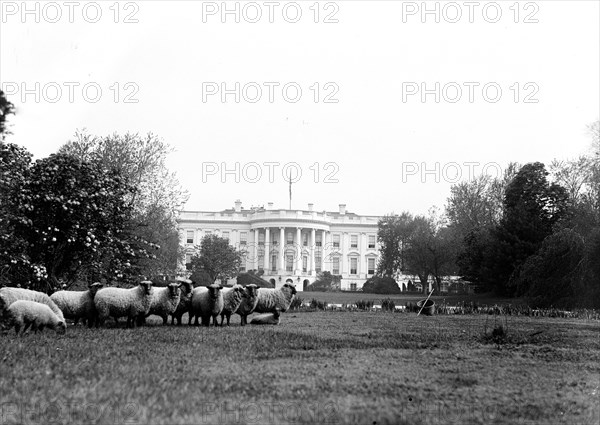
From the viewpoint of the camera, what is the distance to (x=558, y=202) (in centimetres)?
5469

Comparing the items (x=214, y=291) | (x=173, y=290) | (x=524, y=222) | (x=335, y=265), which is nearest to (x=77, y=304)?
Result: (x=173, y=290)

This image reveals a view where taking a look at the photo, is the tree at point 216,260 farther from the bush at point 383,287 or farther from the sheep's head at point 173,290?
the sheep's head at point 173,290

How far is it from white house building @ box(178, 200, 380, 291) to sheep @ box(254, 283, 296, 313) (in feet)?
280

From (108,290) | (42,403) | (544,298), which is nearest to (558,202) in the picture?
(544,298)

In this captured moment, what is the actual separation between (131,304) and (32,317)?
3949mm

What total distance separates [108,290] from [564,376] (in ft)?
41.3

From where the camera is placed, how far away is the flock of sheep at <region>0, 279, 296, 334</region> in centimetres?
1571

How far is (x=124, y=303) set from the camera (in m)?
19.1

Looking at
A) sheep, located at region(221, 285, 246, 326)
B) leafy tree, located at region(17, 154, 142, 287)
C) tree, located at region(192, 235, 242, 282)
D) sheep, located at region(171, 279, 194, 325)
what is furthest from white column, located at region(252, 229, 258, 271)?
sheep, located at region(171, 279, 194, 325)

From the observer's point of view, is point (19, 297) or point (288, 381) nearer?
point (288, 381)

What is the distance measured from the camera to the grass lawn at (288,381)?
741 cm

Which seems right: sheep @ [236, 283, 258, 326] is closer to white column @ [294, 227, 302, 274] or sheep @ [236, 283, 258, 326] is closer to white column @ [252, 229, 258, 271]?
white column @ [294, 227, 302, 274]

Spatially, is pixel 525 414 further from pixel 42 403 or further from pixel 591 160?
pixel 591 160

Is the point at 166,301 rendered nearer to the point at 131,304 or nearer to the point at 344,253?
the point at 131,304
